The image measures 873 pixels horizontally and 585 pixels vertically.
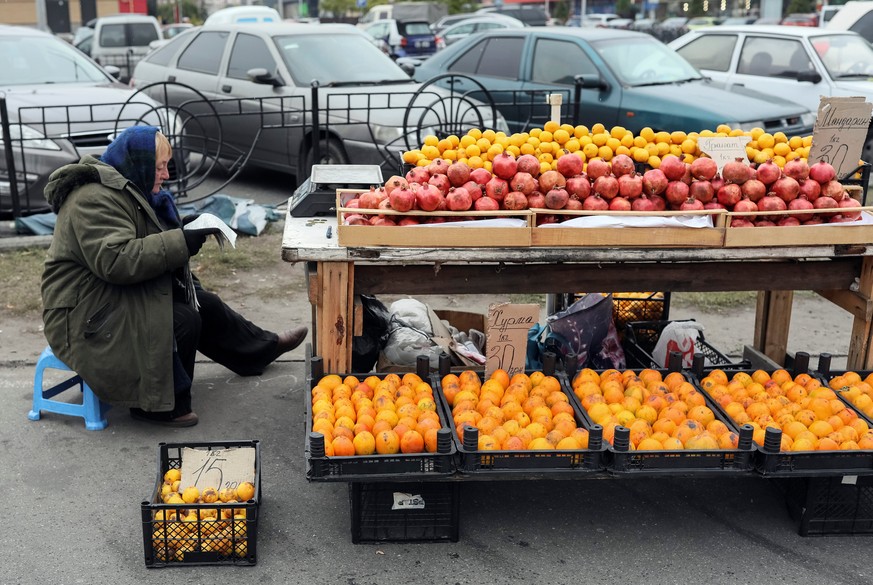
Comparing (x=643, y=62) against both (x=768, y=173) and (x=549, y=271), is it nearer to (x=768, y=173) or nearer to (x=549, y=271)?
(x=768, y=173)

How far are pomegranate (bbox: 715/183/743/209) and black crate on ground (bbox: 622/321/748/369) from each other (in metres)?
0.95

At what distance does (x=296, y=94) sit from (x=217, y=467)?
227 inches

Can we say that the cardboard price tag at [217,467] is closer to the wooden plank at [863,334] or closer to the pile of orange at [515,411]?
the pile of orange at [515,411]

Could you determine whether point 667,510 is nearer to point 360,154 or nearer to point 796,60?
point 360,154

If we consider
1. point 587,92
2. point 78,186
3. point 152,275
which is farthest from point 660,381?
point 587,92

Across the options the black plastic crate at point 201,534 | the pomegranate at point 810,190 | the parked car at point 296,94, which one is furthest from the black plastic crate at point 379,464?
the parked car at point 296,94

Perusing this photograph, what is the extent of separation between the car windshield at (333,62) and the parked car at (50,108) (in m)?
1.43

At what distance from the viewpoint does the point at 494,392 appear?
3861 mm

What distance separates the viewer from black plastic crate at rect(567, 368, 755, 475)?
3385 millimetres

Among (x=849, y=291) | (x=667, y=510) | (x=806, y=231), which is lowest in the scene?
(x=667, y=510)

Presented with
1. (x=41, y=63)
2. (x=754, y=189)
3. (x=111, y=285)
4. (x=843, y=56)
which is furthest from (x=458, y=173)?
(x=843, y=56)

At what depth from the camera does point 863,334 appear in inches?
165

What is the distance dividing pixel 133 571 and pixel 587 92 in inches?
285

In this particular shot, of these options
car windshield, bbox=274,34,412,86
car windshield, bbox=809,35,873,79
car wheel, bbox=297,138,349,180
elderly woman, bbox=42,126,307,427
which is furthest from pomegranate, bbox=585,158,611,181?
car windshield, bbox=809,35,873,79
